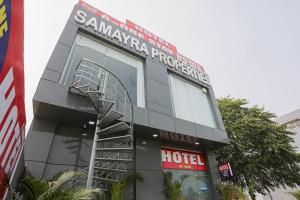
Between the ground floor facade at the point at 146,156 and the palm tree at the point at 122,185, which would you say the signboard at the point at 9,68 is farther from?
the palm tree at the point at 122,185

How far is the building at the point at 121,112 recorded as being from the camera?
4630 millimetres

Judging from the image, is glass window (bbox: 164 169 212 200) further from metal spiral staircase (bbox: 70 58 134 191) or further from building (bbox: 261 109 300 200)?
building (bbox: 261 109 300 200)

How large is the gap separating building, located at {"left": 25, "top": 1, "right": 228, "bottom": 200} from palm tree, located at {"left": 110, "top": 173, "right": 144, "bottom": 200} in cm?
24

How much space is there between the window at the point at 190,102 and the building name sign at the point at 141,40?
667 mm

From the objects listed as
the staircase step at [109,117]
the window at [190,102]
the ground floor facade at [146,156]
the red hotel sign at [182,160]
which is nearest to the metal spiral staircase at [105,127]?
the staircase step at [109,117]

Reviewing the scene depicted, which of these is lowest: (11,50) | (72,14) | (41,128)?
(11,50)

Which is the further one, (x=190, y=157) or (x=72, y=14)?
Answer: (x=190, y=157)

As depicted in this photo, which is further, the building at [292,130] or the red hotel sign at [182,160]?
the building at [292,130]

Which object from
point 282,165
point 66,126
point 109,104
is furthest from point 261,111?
point 66,126

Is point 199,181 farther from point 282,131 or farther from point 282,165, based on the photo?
point 282,131

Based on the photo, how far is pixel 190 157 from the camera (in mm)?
7570

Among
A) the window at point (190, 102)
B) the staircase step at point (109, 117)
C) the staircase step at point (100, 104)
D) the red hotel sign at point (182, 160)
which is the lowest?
the red hotel sign at point (182, 160)

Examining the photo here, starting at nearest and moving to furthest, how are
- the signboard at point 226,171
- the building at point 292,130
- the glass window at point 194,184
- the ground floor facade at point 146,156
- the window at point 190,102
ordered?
the ground floor facade at point 146,156 → the glass window at point 194,184 → the window at point 190,102 → the signboard at point 226,171 → the building at point 292,130

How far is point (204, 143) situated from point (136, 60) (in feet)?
15.5
